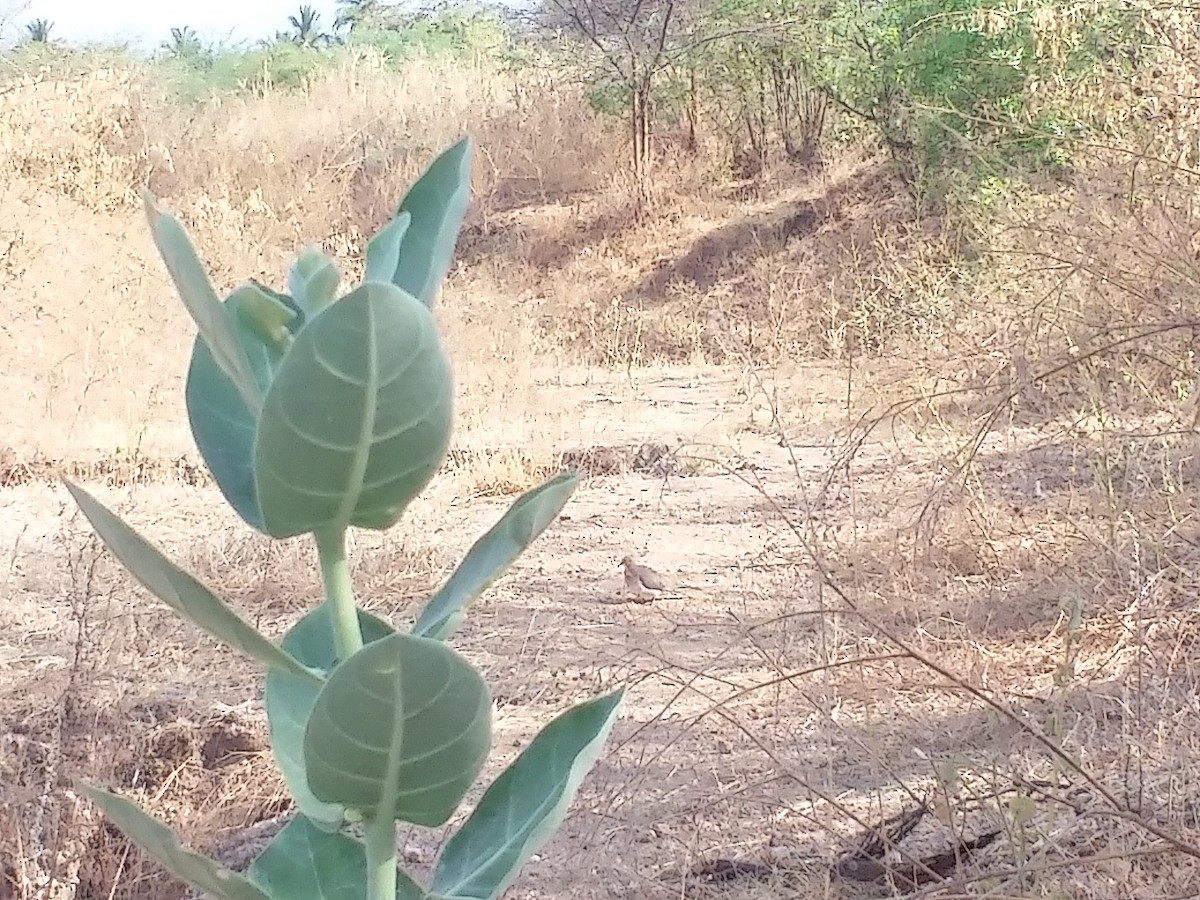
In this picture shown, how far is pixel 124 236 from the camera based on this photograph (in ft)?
28.4

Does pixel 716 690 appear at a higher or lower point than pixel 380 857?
lower

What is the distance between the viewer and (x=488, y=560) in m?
0.48

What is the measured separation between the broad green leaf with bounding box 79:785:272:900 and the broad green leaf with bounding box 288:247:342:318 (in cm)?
18

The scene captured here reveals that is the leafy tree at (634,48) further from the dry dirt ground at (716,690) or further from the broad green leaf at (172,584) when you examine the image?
the broad green leaf at (172,584)

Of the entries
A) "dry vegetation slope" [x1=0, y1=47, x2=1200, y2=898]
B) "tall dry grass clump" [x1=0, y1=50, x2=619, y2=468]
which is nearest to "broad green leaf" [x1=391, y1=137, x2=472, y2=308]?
"dry vegetation slope" [x1=0, y1=47, x2=1200, y2=898]

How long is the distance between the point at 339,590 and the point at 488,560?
0.06m

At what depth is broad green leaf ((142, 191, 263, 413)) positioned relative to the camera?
40 cm

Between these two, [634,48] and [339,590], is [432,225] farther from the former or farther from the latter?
[634,48]

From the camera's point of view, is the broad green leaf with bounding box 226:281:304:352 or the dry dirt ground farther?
the dry dirt ground

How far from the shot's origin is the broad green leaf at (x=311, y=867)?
0.51 m

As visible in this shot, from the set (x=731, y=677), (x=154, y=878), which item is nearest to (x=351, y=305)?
(x=154, y=878)

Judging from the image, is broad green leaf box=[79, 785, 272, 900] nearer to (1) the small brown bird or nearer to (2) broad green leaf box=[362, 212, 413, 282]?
(2) broad green leaf box=[362, 212, 413, 282]

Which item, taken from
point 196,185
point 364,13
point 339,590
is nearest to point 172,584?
point 339,590

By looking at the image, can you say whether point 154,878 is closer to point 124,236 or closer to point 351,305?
point 351,305
